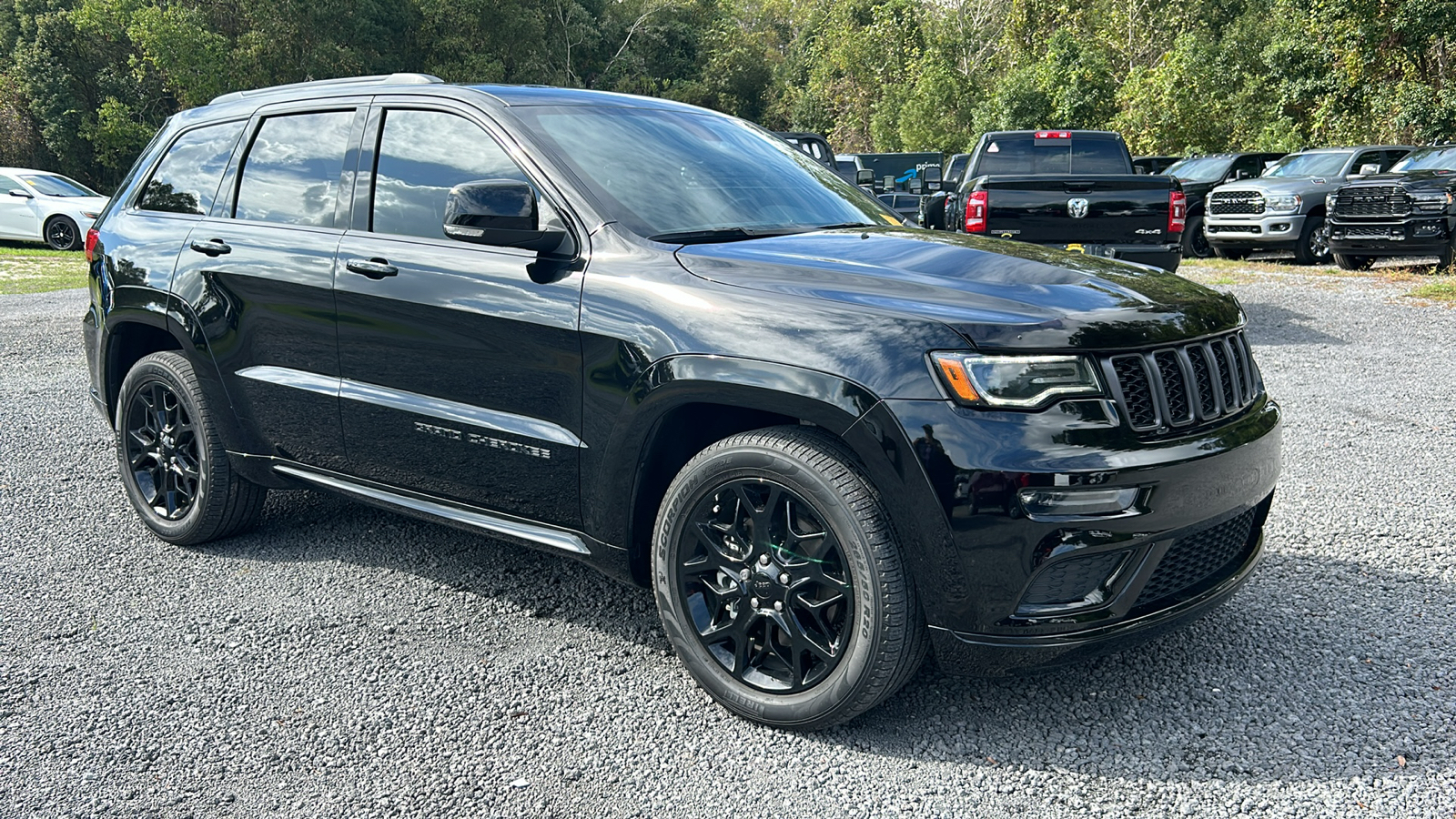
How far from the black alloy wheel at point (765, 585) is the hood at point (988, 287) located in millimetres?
576

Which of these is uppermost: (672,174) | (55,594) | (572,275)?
(672,174)

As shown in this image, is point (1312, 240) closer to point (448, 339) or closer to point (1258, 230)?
point (1258, 230)

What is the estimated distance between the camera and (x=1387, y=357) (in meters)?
8.64

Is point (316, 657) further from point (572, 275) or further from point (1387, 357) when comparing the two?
point (1387, 357)

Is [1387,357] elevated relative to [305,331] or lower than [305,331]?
lower

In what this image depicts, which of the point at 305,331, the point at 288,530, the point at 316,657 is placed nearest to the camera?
the point at 316,657

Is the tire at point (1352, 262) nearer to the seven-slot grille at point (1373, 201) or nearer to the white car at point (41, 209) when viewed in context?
the seven-slot grille at point (1373, 201)

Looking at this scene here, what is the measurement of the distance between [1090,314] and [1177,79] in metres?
29.5

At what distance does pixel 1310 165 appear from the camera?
1717cm

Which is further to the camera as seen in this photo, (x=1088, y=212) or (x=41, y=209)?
(x=41, y=209)

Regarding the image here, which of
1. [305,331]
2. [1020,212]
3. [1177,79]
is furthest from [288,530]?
[1177,79]

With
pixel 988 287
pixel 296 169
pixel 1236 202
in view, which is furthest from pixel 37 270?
pixel 1236 202

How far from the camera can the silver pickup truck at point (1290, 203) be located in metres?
16.1

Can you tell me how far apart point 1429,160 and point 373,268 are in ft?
53.6
